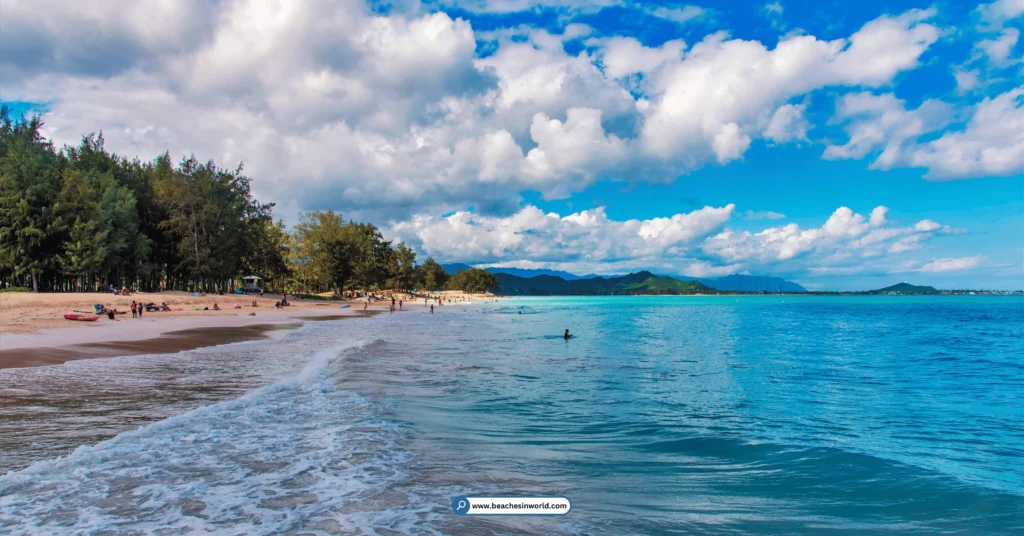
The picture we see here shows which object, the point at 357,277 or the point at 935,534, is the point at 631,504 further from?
the point at 357,277

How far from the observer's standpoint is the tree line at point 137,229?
167ft

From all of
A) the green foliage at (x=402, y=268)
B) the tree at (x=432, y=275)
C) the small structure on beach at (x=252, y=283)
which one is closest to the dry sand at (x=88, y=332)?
the small structure on beach at (x=252, y=283)

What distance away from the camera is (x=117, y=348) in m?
21.2

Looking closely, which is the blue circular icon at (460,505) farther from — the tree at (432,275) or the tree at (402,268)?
the tree at (432,275)

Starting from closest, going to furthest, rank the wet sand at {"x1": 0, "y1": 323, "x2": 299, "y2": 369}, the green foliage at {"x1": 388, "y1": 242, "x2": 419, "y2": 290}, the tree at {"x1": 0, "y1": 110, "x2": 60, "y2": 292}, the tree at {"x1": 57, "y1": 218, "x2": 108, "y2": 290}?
the wet sand at {"x1": 0, "y1": 323, "x2": 299, "y2": 369} < the tree at {"x1": 0, "y1": 110, "x2": 60, "y2": 292} < the tree at {"x1": 57, "y1": 218, "x2": 108, "y2": 290} < the green foliage at {"x1": 388, "y1": 242, "x2": 419, "y2": 290}

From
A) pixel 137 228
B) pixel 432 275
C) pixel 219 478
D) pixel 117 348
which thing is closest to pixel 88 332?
pixel 117 348

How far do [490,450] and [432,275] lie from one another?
17726 cm

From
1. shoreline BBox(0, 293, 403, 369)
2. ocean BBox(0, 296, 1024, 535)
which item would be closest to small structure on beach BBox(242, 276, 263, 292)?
shoreline BBox(0, 293, 403, 369)

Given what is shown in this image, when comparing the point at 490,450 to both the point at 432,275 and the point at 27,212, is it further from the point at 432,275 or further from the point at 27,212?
the point at 432,275

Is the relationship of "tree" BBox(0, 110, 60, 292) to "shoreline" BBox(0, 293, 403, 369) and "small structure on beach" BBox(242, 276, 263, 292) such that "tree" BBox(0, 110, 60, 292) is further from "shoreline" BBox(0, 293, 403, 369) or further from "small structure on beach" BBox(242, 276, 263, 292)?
"small structure on beach" BBox(242, 276, 263, 292)

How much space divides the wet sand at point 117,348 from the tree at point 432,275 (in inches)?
5752

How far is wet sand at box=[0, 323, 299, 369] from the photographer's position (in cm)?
1725

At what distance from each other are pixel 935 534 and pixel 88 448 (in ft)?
37.0

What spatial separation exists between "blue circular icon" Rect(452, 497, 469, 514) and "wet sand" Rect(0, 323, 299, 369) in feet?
56.7
